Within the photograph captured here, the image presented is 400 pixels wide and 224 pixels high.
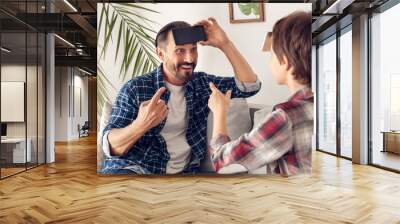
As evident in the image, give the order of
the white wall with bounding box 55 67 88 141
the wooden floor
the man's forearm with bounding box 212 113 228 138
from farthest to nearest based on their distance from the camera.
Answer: the white wall with bounding box 55 67 88 141, the man's forearm with bounding box 212 113 228 138, the wooden floor

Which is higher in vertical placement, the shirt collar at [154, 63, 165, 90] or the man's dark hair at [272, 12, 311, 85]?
the man's dark hair at [272, 12, 311, 85]

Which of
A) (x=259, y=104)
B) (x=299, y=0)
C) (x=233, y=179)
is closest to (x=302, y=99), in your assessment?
(x=259, y=104)

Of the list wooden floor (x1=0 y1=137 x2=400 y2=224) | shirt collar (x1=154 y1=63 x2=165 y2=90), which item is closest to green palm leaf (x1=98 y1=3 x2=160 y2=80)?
shirt collar (x1=154 y1=63 x2=165 y2=90)

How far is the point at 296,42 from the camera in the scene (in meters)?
6.50

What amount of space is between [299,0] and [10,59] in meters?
5.60

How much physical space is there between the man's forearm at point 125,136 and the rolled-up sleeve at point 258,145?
1169mm

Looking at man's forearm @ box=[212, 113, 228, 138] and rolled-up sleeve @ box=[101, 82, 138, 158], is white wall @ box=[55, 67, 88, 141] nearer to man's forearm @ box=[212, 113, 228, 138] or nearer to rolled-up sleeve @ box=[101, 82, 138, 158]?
rolled-up sleeve @ box=[101, 82, 138, 158]

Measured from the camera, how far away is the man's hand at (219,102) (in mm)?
6402

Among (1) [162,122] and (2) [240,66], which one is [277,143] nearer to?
(2) [240,66]

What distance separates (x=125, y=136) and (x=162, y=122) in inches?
24.4

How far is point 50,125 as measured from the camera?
8.49 m

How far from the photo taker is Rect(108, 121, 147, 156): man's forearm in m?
6.26

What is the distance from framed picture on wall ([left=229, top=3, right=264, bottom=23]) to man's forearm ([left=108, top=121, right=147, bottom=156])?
2.30 metres

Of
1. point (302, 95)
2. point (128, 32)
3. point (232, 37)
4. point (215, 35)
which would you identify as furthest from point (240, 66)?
point (128, 32)
